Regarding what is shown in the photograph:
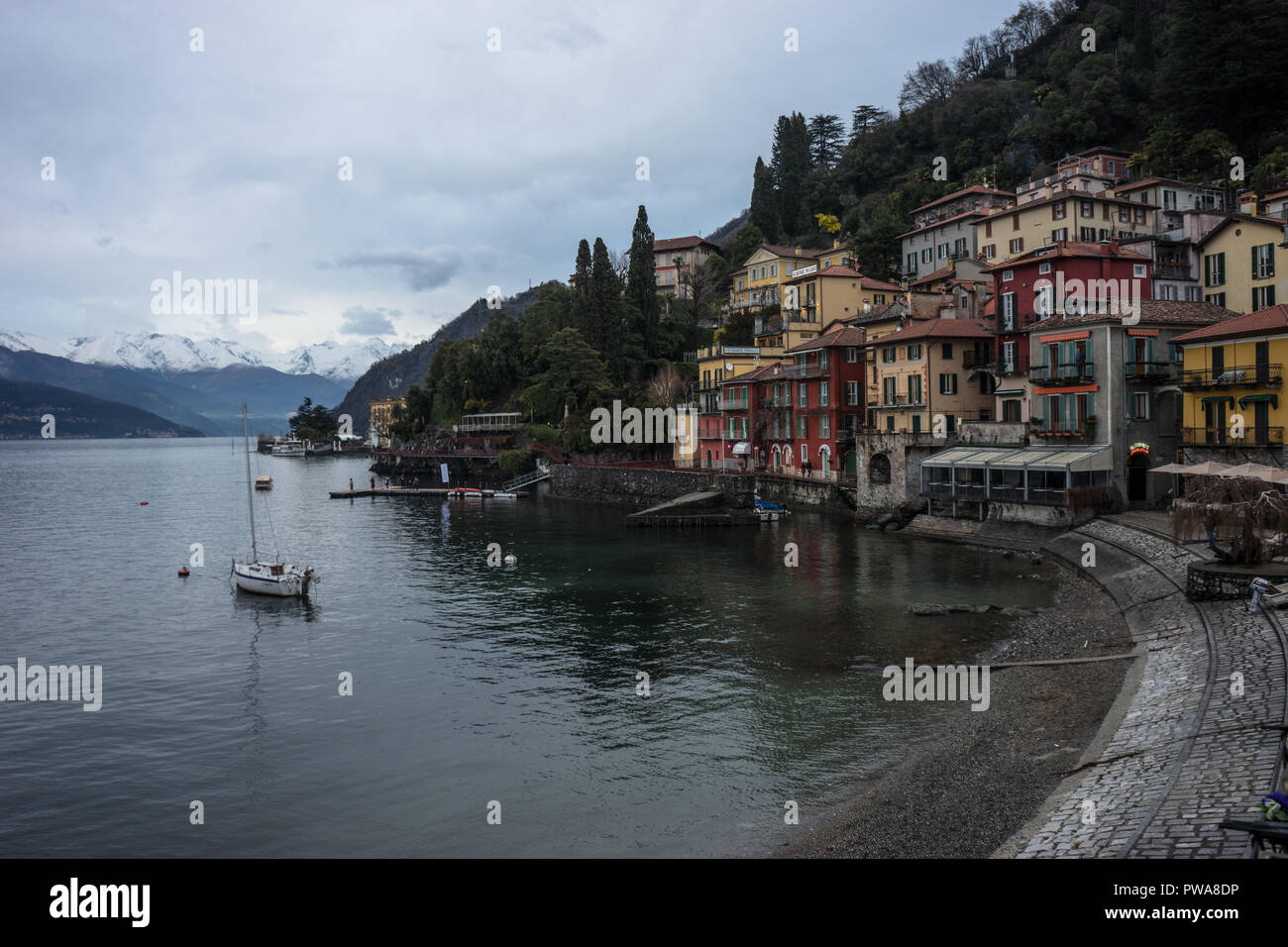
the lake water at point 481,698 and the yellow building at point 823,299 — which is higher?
the yellow building at point 823,299

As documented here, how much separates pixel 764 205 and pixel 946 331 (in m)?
83.4

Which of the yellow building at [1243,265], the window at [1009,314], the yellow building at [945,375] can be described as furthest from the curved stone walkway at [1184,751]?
the yellow building at [945,375]

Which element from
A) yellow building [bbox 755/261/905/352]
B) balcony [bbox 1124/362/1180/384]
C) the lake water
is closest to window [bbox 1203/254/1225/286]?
balcony [bbox 1124/362/1180/384]

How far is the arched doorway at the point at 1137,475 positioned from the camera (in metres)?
50.6

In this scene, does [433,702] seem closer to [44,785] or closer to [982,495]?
[44,785]

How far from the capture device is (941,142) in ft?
402

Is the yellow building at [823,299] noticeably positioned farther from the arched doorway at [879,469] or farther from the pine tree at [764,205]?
the pine tree at [764,205]

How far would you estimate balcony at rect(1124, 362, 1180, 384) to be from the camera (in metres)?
49.8

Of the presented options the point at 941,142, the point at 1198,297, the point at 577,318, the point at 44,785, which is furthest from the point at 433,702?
the point at 941,142

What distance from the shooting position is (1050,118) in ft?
336

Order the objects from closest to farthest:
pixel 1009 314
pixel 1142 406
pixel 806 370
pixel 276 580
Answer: pixel 276 580
pixel 1142 406
pixel 1009 314
pixel 806 370

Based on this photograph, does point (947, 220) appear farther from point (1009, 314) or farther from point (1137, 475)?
point (1137, 475)

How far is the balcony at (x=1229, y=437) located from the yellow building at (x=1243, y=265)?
13.6m

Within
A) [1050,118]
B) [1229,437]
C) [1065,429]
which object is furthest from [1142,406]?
[1050,118]
